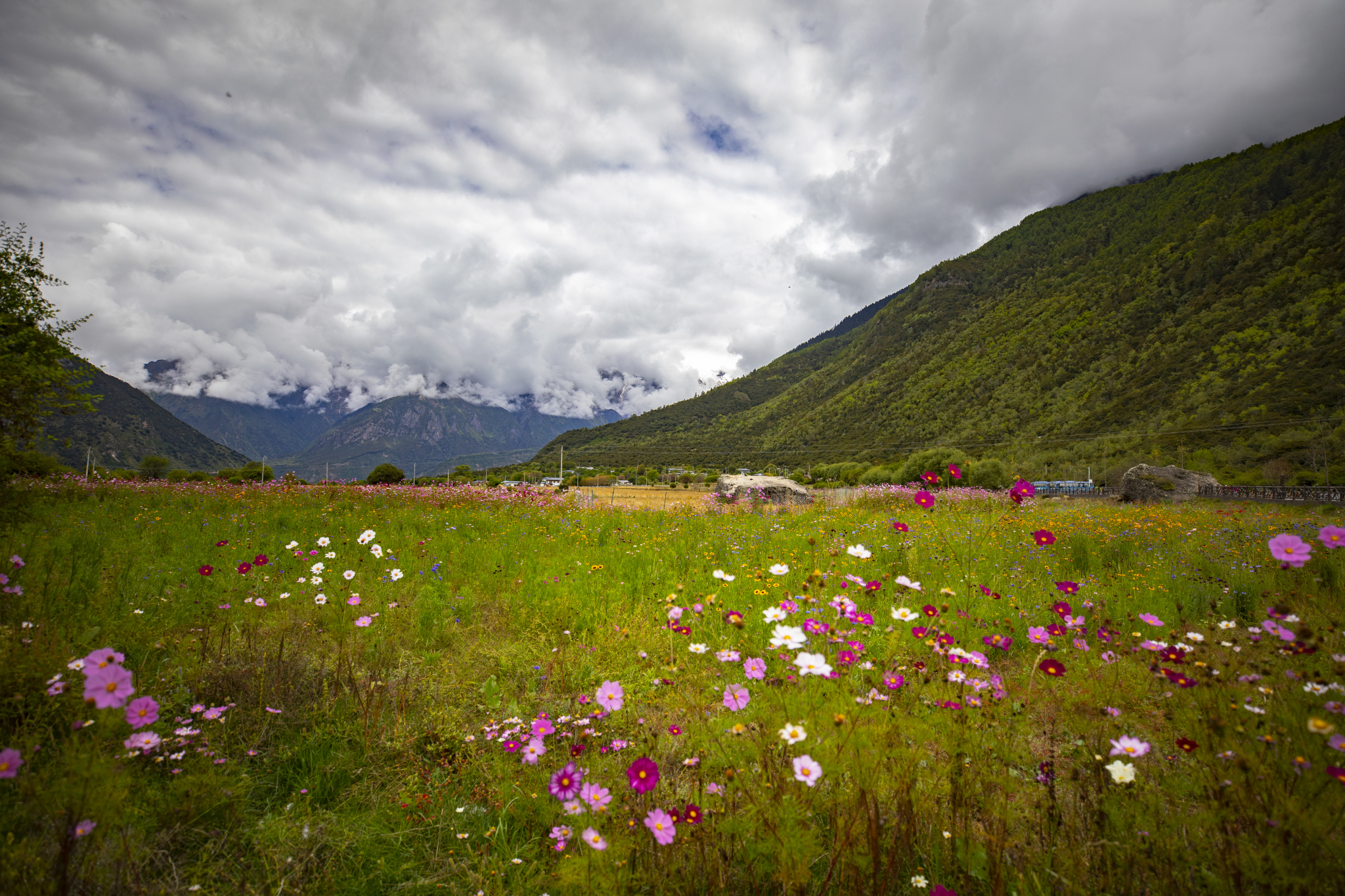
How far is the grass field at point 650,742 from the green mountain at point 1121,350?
115 feet

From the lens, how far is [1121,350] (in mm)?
54656

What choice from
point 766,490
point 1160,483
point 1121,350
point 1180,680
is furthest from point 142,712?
point 1121,350

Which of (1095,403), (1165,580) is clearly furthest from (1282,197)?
(1165,580)

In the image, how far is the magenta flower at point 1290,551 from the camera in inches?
58.2

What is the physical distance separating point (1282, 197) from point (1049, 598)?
99.6 m

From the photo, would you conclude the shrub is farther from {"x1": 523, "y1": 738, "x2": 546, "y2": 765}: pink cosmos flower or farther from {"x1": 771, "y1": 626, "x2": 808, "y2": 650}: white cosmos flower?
{"x1": 523, "y1": 738, "x2": 546, "y2": 765}: pink cosmos flower

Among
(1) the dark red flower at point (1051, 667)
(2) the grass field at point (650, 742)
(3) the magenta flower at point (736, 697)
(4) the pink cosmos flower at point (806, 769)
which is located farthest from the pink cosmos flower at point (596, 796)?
(1) the dark red flower at point (1051, 667)

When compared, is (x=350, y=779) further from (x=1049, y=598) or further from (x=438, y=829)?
(x=1049, y=598)

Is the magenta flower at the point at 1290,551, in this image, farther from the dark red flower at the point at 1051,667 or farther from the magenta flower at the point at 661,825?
the magenta flower at the point at 661,825

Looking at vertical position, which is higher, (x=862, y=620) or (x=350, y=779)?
(x=862, y=620)

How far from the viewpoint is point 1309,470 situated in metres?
25.3

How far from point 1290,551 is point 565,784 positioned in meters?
2.44

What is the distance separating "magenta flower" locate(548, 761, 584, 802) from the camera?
4.92 ft

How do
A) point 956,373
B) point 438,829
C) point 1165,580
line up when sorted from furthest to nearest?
point 956,373 < point 1165,580 < point 438,829
